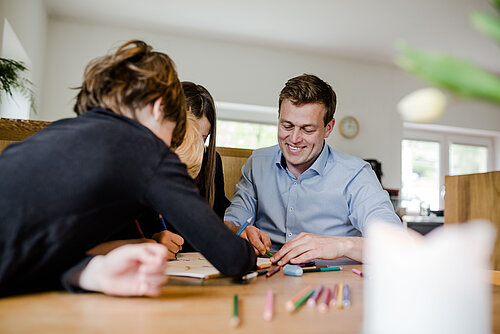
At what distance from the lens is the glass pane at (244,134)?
17.7 feet

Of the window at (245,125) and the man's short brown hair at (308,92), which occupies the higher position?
the window at (245,125)

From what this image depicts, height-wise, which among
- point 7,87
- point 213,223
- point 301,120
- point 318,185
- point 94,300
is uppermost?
point 7,87

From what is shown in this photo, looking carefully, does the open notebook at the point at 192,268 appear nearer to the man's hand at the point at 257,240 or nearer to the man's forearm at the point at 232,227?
the man's hand at the point at 257,240

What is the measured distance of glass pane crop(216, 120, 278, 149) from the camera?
17.7 ft

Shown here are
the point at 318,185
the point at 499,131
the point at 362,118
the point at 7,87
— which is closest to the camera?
the point at 318,185

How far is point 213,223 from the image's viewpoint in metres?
0.72

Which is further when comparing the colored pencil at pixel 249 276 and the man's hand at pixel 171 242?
the man's hand at pixel 171 242

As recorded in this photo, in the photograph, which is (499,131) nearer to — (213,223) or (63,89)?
(63,89)

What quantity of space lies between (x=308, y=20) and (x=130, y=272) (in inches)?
166

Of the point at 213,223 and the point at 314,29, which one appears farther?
the point at 314,29

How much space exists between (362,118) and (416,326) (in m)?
5.55

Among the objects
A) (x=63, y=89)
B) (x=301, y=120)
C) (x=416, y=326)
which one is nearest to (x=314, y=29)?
(x=63, y=89)

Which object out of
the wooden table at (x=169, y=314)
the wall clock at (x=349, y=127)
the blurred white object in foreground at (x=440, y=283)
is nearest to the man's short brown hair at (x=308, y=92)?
the wooden table at (x=169, y=314)

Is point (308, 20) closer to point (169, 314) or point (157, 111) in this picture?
point (157, 111)
